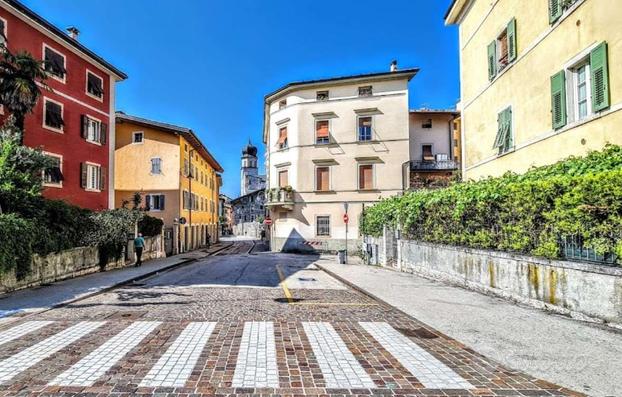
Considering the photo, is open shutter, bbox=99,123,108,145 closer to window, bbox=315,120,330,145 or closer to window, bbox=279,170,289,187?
window, bbox=279,170,289,187

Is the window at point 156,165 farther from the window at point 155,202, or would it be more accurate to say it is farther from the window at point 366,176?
the window at point 366,176

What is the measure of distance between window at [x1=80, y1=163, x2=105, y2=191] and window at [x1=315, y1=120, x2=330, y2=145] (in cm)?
1579

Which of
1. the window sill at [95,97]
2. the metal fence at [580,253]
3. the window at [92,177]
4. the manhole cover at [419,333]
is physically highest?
the window sill at [95,97]

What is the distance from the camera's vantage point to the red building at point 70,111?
17.5m

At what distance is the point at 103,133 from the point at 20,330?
18.8 metres

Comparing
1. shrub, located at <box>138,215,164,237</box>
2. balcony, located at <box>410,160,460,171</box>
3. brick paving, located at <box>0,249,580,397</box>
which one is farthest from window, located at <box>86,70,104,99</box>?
balcony, located at <box>410,160,460,171</box>

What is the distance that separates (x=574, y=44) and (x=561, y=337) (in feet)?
26.9

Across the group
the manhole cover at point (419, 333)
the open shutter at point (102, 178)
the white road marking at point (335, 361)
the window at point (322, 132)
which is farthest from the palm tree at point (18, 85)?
→ the window at point (322, 132)

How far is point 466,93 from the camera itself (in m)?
17.6

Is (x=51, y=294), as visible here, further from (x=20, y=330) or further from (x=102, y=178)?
(x=102, y=178)

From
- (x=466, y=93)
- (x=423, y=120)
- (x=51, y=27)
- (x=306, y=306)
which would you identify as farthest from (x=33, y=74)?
(x=423, y=120)

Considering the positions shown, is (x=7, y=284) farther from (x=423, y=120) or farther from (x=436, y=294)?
(x=423, y=120)

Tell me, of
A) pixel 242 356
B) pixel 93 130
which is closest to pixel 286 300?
pixel 242 356

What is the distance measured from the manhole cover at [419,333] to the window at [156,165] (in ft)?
90.6
